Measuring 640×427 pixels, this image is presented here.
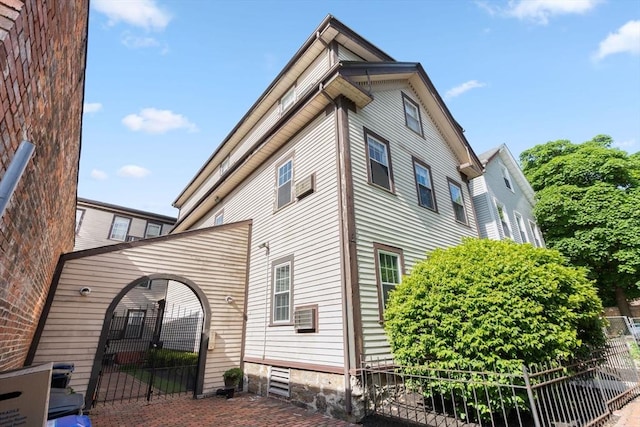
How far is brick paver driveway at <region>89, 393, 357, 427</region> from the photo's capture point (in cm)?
569

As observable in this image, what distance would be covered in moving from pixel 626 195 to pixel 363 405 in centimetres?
2409

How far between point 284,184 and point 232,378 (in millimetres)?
5611

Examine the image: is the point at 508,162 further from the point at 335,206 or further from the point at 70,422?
the point at 70,422

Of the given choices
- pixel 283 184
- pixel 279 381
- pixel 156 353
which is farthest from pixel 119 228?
pixel 279 381

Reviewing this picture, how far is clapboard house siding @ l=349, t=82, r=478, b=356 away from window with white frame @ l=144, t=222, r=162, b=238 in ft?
66.2

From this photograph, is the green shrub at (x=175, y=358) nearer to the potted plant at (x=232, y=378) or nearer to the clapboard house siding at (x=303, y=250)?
the potted plant at (x=232, y=378)

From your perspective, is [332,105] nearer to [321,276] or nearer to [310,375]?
[321,276]

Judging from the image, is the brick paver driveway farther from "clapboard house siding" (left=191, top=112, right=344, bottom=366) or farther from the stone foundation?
"clapboard house siding" (left=191, top=112, right=344, bottom=366)

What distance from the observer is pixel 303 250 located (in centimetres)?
777

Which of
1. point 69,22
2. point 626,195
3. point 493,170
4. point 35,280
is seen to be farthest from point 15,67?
point 626,195

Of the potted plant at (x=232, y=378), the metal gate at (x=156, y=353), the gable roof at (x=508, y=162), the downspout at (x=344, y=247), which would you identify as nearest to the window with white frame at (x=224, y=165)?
the metal gate at (x=156, y=353)

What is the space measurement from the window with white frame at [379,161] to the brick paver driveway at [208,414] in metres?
5.75

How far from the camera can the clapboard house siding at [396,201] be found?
679 centimetres

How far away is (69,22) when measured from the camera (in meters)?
3.13
